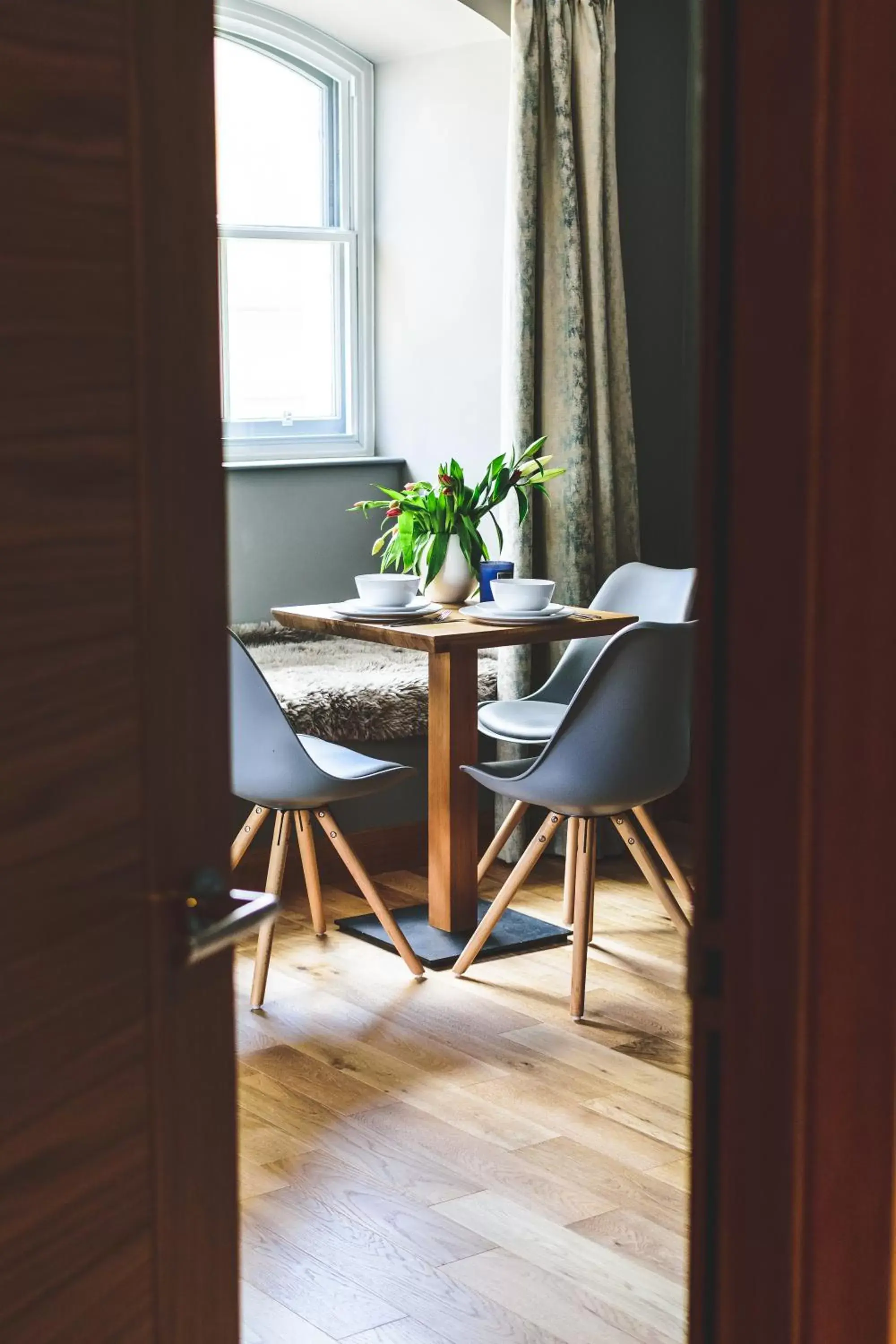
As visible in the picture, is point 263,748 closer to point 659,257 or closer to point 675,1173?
point 675,1173

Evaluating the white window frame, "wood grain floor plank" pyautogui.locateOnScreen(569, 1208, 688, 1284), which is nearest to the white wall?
the white window frame

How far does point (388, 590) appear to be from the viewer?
3.59 metres

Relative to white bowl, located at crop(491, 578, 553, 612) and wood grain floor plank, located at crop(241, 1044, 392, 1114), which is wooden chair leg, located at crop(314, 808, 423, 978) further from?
white bowl, located at crop(491, 578, 553, 612)

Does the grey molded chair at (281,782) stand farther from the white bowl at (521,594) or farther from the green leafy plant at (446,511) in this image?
the green leafy plant at (446,511)

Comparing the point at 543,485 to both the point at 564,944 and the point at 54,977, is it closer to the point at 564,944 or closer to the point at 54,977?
the point at 564,944

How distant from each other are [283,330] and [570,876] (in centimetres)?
210

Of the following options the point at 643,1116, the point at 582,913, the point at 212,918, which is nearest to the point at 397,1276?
the point at 643,1116

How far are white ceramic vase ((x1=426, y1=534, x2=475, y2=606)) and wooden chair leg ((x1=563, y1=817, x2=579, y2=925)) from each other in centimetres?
60

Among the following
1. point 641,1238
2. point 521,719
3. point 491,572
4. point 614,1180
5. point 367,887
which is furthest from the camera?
point 491,572

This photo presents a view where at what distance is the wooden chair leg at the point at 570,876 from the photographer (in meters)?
3.62

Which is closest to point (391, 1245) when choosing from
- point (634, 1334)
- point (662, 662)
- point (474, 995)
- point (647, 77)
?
point (634, 1334)

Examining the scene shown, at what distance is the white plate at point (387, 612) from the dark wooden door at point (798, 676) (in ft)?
7.79

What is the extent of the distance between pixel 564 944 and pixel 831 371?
2.74 meters

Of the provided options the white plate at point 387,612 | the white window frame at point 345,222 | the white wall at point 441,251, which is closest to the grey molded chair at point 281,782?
the white plate at point 387,612
